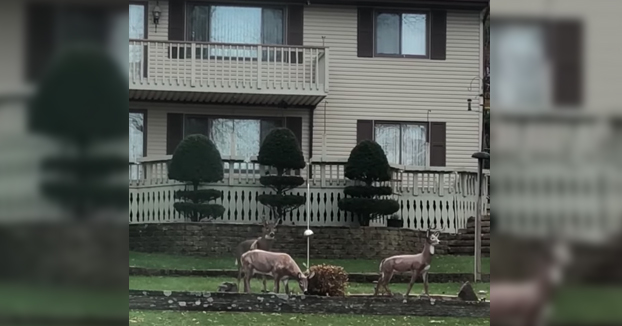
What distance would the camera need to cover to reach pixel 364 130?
434 cm

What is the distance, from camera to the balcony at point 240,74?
4.41 meters

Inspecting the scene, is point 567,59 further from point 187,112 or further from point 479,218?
point 187,112

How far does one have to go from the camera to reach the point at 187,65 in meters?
4.64

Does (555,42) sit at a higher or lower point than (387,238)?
higher

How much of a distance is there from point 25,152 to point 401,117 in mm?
2933

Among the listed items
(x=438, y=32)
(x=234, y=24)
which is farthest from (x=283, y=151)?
(x=438, y=32)

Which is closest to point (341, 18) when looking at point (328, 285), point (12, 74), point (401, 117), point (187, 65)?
point (401, 117)

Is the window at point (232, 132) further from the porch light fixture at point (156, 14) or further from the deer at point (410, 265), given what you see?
the deer at point (410, 265)

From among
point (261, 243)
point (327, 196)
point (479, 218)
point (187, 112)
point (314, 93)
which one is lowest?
point (261, 243)

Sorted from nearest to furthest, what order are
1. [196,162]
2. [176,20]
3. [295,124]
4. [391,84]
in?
1. [196,162]
2. [295,124]
3. [391,84]
4. [176,20]

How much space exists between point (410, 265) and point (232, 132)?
5.16 feet

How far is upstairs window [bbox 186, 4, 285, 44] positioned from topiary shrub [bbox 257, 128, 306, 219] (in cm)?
79

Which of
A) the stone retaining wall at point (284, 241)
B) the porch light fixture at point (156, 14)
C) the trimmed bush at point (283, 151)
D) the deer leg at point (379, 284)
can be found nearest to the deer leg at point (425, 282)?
the stone retaining wall at point (284, 241)

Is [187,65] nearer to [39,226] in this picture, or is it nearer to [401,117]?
[401,117]
